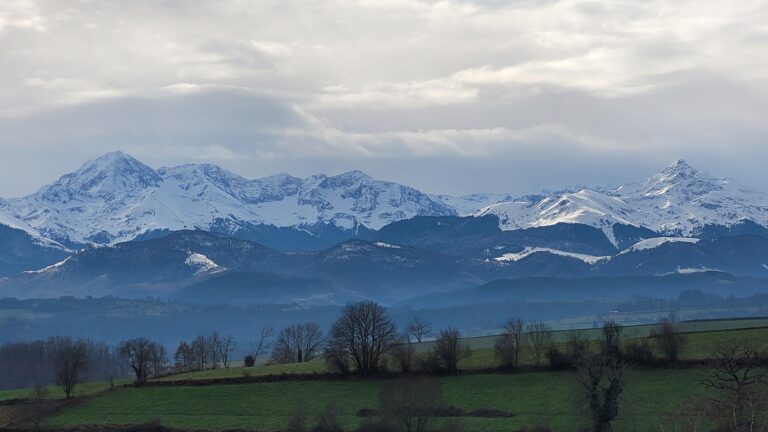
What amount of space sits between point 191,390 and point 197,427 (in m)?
24.5

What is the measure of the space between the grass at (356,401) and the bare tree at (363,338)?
529cm

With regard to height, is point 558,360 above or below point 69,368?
below

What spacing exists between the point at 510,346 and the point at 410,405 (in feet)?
115

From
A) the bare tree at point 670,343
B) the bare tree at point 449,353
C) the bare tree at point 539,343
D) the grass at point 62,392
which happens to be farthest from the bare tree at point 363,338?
the bare tree at point 670,343

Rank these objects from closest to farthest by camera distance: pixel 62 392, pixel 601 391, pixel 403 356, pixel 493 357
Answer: pixel 601 391, pixel 403 356, pixel 493 357, pixel 62 392

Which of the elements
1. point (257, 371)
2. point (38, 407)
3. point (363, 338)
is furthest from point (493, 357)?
point (38, 407)

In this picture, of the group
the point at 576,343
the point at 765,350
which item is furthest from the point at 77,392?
the point at 765,350

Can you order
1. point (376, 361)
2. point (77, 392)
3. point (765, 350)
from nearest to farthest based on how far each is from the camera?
point (765, 350), point (376, 361), point (77, 392)

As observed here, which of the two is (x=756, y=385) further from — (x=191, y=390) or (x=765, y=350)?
(x=191, y=390)

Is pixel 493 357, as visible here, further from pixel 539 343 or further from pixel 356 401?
pixel 356 401

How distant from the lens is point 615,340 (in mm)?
144250


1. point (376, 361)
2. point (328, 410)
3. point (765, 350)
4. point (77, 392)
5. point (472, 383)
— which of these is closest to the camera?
A: point (328, 410)

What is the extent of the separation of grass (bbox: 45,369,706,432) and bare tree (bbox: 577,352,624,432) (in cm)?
149

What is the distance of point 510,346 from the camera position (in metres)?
150
